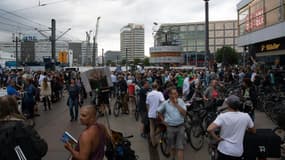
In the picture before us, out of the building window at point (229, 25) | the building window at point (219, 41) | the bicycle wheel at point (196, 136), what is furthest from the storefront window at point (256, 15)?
the building window at point (229, 25)

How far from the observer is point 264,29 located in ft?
92.7

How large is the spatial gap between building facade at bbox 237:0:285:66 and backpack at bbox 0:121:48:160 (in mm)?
23513

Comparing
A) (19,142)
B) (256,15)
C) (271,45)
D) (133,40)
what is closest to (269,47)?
(271,45)

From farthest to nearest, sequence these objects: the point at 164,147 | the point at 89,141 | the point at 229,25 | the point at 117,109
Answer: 1. the point at 229,25
2. the point at 117,109
3. the point at 164,147
4. the point at 89,141

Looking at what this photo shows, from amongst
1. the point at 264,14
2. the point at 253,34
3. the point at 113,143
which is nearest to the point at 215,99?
the point at 113,143

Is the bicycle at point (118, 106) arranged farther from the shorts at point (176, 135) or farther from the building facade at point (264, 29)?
the building facade at point (264, 29)

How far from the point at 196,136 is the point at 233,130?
4.26m

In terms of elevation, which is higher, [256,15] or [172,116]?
[256,15]

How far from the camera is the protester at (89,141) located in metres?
3.54

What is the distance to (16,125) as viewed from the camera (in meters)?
3.52

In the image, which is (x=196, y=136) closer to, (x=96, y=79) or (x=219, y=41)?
(x=96, y=79)

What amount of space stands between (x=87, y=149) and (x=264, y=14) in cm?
2870

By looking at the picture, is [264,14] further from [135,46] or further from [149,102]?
[135,46]

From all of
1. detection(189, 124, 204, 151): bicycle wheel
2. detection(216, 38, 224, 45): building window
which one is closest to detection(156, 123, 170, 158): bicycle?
detection(189, 124, 204, 151): bicycle wheel
